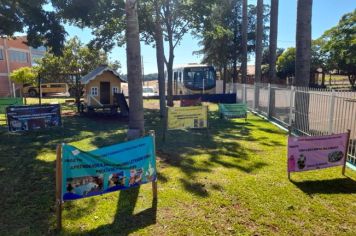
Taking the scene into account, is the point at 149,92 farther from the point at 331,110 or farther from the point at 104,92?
the point at 331,110

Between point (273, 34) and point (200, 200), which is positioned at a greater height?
point (273, 34)

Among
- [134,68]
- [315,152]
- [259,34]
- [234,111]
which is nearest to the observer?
[315,152]

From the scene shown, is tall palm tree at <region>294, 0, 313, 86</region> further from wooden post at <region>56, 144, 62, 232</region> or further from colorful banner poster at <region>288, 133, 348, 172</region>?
wooden post at <region>56, 144, 62, 232</region>

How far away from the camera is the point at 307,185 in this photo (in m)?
Answer: 5.70

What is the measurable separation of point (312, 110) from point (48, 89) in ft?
113

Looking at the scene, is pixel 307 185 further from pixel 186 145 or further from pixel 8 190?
pixel 8 190

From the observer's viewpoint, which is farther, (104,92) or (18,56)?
(18,56)

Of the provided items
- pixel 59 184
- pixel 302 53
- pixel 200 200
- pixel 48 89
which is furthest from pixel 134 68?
pixel 48 89

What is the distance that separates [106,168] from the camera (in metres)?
4.47

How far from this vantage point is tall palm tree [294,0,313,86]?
10.6 meters

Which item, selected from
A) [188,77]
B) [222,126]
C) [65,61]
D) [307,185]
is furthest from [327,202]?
[65,61]

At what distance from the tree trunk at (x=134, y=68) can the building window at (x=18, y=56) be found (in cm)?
4183

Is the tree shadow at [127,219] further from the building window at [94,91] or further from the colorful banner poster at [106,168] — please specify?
the building window at [94,91]

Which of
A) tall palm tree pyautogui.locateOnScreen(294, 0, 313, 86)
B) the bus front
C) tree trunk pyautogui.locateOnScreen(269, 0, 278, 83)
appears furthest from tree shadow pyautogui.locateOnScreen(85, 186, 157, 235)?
the bus front
